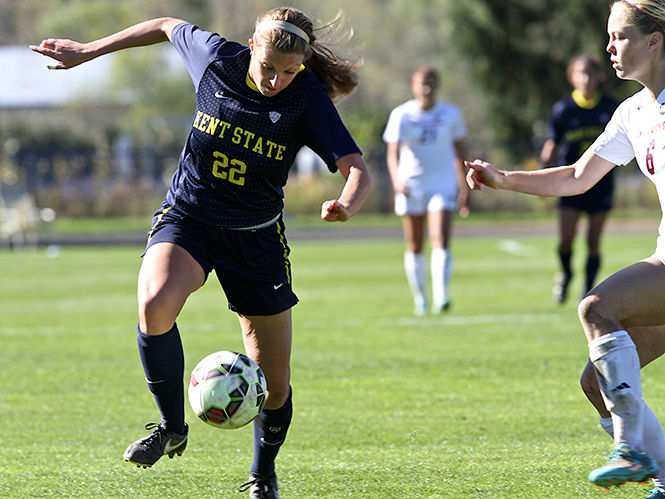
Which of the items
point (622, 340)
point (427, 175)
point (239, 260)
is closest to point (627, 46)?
point (622, 340)

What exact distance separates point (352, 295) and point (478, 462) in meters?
9.01

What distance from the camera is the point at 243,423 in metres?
4.59

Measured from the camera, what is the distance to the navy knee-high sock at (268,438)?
4945mm

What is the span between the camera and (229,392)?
14.9 feet

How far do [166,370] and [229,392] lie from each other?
303 millimetres

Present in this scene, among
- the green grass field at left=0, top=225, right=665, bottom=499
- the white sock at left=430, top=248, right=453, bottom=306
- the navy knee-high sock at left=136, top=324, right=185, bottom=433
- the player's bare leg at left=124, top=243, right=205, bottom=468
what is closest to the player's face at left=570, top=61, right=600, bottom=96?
the white sock at left=430, top=248, right=453, bottom=306

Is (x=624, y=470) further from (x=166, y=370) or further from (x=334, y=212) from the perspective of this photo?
(x=166, y=370)

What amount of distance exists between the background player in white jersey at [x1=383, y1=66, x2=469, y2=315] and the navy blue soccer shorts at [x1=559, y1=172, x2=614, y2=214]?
1.23 meters

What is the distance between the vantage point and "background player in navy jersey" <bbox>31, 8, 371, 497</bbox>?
4.60m

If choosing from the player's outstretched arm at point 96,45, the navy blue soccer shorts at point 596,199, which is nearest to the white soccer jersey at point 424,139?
the navy blue soccer shorts at point 596,199

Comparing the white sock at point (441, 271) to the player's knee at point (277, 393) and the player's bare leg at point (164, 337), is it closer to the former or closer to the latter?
the player's knee at point (277, 393)

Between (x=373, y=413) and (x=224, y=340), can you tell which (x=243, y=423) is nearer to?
(x=373, y=413)

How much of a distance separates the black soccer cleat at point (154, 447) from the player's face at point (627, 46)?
2505 mm

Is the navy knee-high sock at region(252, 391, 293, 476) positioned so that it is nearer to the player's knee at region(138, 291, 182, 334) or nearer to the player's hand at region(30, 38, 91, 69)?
the player's knee at region(138, 291, 182, 334)
